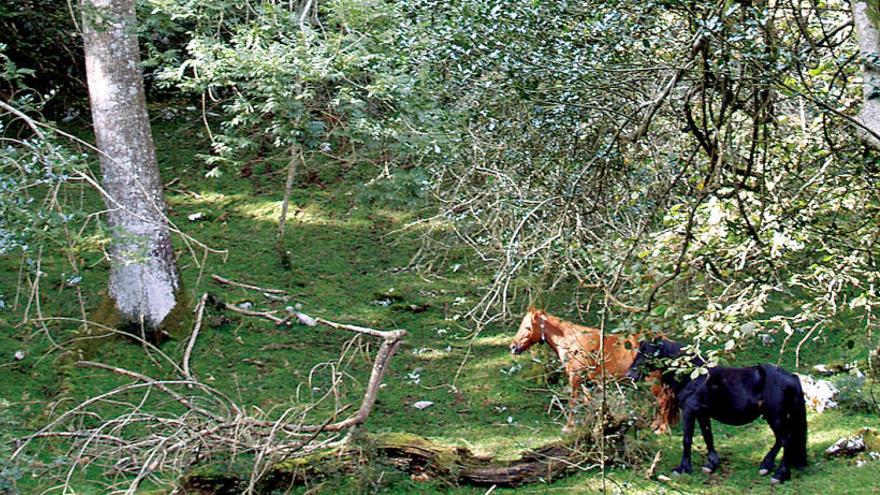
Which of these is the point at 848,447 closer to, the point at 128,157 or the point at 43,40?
the point at 128,157

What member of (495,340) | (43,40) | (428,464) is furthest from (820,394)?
(43,40)

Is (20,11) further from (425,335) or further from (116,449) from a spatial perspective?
(116,449)

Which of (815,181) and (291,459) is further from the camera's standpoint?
(291,459)

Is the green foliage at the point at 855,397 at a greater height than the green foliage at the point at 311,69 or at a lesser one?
lesser

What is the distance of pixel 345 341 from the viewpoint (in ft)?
29.7

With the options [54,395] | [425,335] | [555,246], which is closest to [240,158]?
[425,335]

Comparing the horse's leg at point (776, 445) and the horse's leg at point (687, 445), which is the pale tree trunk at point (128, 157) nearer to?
the horse's leg at point (687, 445)

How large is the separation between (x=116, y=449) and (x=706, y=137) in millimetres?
3986

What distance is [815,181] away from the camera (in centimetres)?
450

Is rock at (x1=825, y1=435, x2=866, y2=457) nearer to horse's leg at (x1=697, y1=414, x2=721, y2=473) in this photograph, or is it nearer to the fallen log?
horse's leg at (x1=697, y1=414, x2=721, y2=473)

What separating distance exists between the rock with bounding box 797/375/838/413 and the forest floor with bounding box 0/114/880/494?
95 mm

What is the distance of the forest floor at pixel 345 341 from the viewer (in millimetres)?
6266

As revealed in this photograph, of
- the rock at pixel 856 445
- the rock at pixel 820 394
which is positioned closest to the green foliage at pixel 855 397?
the rock at pixel 820 394

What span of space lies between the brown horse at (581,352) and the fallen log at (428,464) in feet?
1.08
